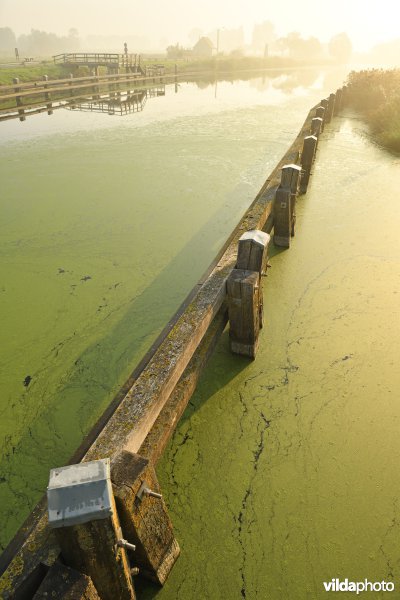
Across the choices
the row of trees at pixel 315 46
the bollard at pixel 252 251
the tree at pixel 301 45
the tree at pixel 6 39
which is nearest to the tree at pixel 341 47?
the row of trees at pixel 315 46

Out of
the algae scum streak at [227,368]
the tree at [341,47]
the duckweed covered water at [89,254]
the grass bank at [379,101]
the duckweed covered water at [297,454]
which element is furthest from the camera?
the tree at [341,47]

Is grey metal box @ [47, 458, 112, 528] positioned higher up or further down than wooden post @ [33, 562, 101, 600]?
higher up

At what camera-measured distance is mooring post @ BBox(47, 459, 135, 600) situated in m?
1.35

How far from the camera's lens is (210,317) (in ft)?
9.86

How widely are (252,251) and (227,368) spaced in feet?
3.80

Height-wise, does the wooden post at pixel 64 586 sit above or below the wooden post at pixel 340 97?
below

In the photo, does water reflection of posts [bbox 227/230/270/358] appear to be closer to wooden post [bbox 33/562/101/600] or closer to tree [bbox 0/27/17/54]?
wooden post [bbox 33/562/101/600]

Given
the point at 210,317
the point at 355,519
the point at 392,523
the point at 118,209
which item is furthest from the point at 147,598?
the point at 118,209

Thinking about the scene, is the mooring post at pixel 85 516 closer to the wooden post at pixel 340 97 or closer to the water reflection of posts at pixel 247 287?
the water reflection of posts at pixel 247 287

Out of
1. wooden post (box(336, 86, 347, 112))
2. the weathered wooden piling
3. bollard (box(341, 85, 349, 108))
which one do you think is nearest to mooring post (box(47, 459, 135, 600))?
the weathered wooden piling

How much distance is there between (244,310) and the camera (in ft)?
10.8

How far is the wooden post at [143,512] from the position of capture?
5.22 ft

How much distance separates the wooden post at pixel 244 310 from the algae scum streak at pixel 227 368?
0.19 metres

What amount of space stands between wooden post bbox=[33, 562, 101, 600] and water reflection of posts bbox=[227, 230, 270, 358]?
220cm
